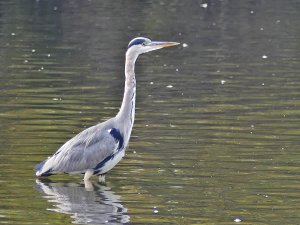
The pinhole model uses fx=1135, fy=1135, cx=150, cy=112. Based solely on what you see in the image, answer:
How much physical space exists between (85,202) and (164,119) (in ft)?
14.0

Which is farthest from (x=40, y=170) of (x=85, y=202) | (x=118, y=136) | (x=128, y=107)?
(x=128, y=107)

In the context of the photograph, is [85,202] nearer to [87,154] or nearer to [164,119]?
[87,154]

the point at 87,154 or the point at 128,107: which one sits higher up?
Answer: the point at 128,107

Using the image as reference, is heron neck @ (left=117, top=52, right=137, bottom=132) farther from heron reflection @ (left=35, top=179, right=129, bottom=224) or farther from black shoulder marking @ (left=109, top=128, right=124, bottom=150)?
heron reflection @ (left=35, top=179, right=129, bottom=224)

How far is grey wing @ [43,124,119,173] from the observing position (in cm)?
1162

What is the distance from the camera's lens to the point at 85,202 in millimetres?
10766

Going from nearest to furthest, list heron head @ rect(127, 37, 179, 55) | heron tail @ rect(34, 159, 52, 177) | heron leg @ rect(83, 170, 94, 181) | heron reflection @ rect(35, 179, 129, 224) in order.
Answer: heron reflection @ rect(35, 179, 129, 224) → heron tail @ rect(34, 159, 52, 177) → heron leg @ rect(83, 170, 94, 181) → heron head @ rect(127, 37, 179, 55)

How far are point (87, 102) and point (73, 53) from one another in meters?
6.51

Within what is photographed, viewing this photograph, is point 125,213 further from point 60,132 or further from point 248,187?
point 60,132

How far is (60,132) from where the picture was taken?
45.9 feet

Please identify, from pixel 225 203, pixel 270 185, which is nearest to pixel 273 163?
pixel 270 185

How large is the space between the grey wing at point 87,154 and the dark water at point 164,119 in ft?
0.62

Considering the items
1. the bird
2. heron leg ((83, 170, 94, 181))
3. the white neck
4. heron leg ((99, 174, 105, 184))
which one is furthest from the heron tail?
the white neck

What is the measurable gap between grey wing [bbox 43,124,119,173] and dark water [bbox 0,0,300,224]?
189 millimetres
